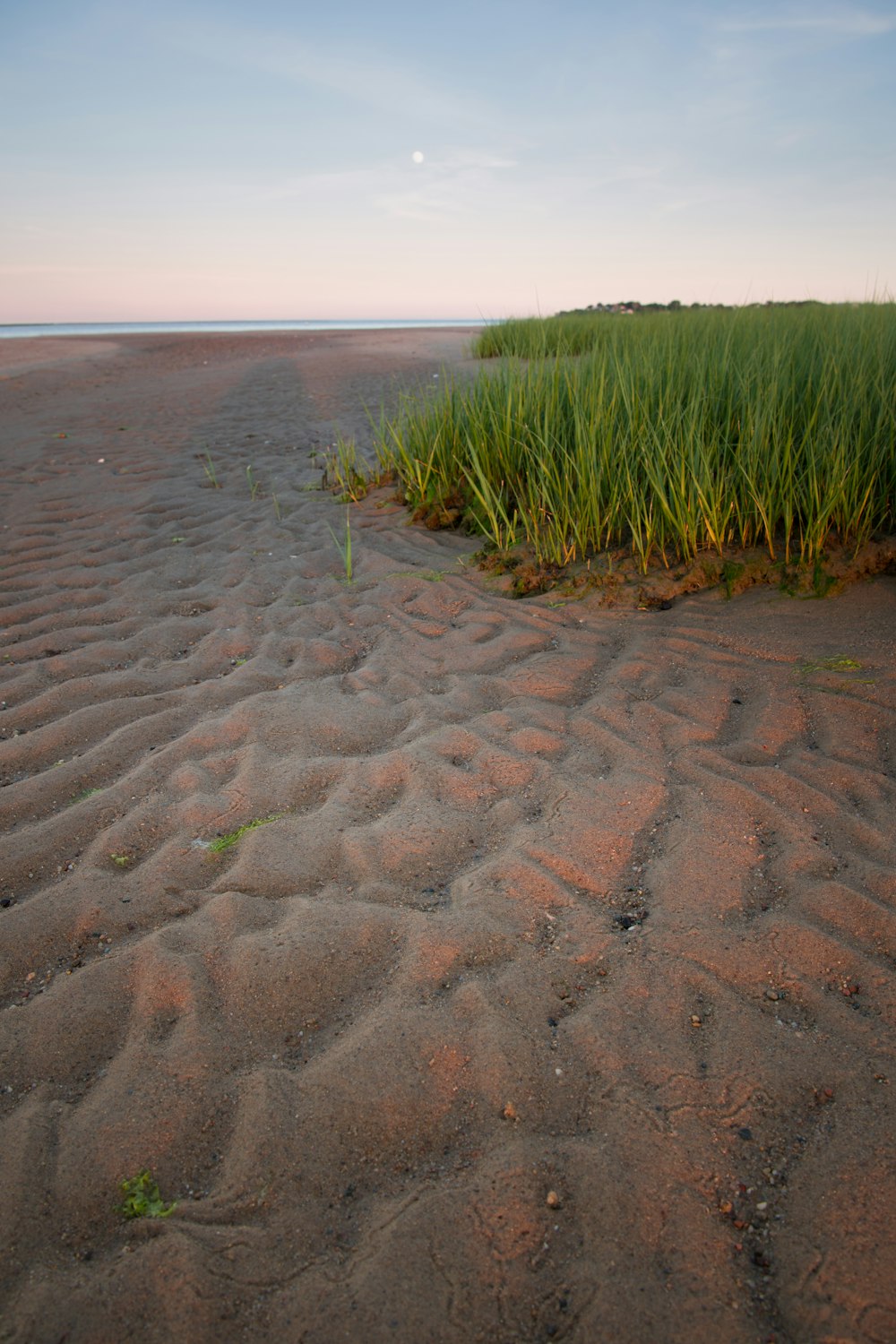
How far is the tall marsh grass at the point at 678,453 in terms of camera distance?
3.39 m

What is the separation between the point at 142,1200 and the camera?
51.1 inches

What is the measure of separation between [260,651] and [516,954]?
1931mm

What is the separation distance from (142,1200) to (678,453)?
3248 mm

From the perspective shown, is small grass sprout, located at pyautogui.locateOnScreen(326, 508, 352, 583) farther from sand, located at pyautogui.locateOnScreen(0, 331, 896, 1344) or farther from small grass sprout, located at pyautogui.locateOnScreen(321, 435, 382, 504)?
sand, located at pyautogui.locateOnScreen(0, 331, 896, 1344)

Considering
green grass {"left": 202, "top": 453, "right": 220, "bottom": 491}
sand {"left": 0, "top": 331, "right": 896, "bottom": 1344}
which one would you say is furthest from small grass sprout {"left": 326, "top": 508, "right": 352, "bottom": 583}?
green grass {"left": 202, "top": 453, "right": 220, "bottom": 491}

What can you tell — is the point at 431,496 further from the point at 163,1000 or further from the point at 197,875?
the point at 163,1000

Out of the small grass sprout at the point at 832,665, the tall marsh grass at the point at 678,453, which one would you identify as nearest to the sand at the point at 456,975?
the small grass sprout at the point at 832,665

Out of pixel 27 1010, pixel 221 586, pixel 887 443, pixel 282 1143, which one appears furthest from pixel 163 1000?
pixel 887 443

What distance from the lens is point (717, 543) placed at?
355 cm

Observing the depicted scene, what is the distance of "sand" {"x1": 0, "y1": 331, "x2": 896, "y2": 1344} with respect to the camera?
119 cm

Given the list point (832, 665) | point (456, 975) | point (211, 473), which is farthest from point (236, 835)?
point (211, 473)

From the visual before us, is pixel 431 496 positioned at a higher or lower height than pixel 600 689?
higher

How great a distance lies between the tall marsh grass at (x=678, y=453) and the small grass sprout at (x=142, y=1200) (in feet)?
9.93

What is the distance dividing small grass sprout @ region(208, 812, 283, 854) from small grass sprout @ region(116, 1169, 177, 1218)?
871 mm
